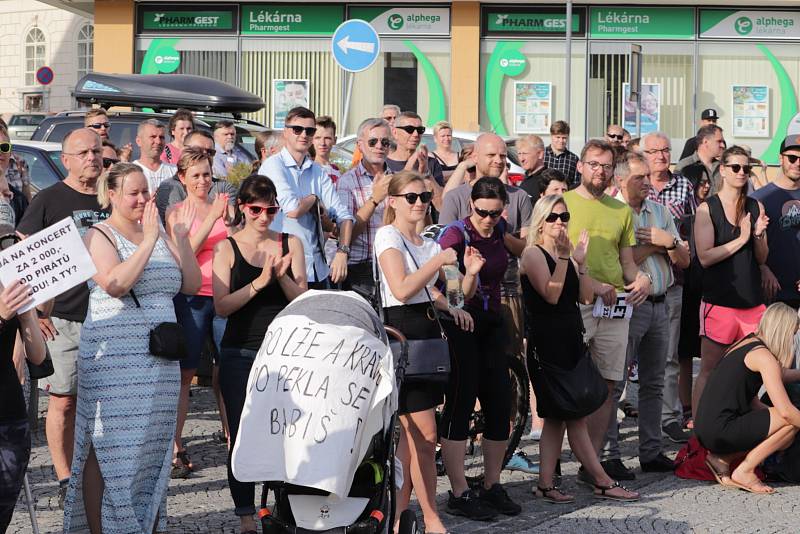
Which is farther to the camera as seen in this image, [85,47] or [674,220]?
[85,47]

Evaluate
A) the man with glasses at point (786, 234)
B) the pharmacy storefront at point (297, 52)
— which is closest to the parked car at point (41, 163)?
the man with glasses at point (786, 234)

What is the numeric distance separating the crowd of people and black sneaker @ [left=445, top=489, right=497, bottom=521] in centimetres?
1

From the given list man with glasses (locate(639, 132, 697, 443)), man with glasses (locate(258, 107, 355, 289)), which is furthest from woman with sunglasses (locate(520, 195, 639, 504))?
man with glasses (locate(639, 132, 697, 443))

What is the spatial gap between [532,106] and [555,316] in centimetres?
1820

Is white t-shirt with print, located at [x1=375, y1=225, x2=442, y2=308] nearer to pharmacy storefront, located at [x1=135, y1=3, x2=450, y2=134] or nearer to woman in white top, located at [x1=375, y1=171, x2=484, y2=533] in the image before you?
woman in white top, located at [x1=375, y1=171, x2=484, y2=533]

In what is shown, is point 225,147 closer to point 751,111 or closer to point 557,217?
point 557,217

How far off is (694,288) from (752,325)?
117 centimetres

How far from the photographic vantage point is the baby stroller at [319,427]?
5.77m

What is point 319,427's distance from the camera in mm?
5762

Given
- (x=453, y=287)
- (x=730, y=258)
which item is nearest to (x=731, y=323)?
(x=730, y=258)

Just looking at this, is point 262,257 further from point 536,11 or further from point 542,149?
point 536,11

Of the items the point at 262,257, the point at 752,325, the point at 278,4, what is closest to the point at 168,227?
the point at 262,257

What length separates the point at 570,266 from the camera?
8469 mm

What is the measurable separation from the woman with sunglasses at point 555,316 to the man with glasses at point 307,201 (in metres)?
1.59
